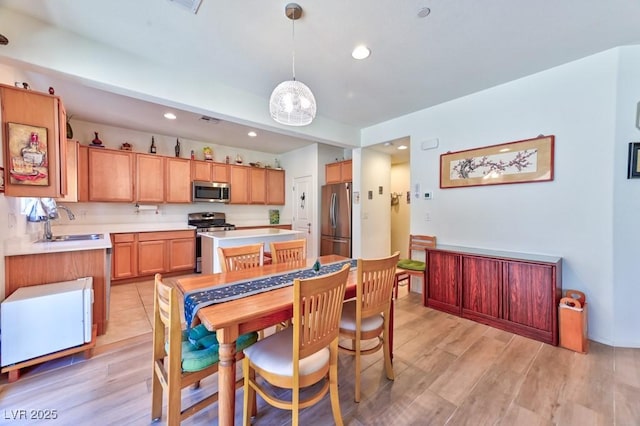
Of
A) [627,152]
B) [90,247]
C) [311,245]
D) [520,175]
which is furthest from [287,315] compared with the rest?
[311,245]

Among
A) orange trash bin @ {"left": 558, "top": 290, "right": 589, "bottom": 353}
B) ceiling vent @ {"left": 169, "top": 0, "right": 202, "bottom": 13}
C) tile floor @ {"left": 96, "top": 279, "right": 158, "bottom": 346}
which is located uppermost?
ceiling vent @ {"left": 169, "top": 0, "right": 202, "bottom": 13}

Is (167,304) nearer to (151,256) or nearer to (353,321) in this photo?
(353,321)

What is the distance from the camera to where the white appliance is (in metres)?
1.83

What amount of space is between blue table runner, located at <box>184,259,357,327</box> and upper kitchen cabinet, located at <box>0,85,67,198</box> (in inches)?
71.4

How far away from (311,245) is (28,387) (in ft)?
13.8

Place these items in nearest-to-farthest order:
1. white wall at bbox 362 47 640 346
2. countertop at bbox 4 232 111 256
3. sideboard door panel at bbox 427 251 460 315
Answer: countertop at bbox 4 232 111 256
white wall at bbox 362 47 640 346
sideboard door panel at bbox 427 251 460 315

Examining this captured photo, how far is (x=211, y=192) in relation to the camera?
5.20 m

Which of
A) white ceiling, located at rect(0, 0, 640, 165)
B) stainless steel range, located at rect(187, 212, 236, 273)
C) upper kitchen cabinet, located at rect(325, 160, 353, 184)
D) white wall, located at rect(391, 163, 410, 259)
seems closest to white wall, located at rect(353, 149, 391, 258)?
upper kitchen cabinet, located at rect(325, 160, 353, 184)

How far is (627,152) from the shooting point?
231cm

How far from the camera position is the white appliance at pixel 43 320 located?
72.1 inches

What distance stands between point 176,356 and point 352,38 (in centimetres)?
255

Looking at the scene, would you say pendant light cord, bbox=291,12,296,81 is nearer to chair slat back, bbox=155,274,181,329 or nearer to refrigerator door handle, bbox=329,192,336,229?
chair slat back, bbox=155,274,181,329

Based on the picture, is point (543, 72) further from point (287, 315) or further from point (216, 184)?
point (216, 184)

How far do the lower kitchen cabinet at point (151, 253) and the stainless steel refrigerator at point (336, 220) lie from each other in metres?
2.55
